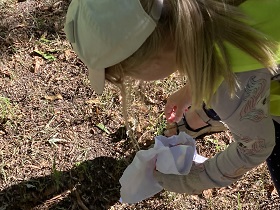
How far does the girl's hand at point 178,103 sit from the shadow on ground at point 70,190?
0.43 m

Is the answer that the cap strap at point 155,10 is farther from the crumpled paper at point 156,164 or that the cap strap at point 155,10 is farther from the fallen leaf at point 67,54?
the fallen leaf at point 67,54

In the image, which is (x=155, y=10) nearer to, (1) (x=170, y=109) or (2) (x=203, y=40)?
(2) (x=203, y=40)

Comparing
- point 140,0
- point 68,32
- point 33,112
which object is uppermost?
point 140,0

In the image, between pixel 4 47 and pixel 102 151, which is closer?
pixel 102 151

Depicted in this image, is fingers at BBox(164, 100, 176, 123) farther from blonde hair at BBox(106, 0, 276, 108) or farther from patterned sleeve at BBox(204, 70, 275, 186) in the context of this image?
blonde hair at BBox(106, 0, 276, 108)

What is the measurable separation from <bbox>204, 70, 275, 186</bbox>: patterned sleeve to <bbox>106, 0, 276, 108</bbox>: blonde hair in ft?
0.24

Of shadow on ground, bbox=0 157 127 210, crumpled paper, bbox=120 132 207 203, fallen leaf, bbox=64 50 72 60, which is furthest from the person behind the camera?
fallen leaf, bbox=64 50 72 60

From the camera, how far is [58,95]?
2.93m

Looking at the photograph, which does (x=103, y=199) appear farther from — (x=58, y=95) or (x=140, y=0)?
(x=140, y=0)

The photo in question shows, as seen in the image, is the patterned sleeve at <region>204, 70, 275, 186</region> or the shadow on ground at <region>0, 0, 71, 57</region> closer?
the patterned sleeve at <region>204, 70, 275, 186</region>

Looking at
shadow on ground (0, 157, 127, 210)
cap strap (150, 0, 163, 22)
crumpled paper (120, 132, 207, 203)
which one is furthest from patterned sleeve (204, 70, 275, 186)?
shadow on ground (0, 157, 127, 210)

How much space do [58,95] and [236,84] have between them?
4.81 feet

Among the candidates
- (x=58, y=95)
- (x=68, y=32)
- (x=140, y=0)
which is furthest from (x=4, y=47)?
(x=140, y=0)

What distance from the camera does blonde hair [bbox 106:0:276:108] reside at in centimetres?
150
